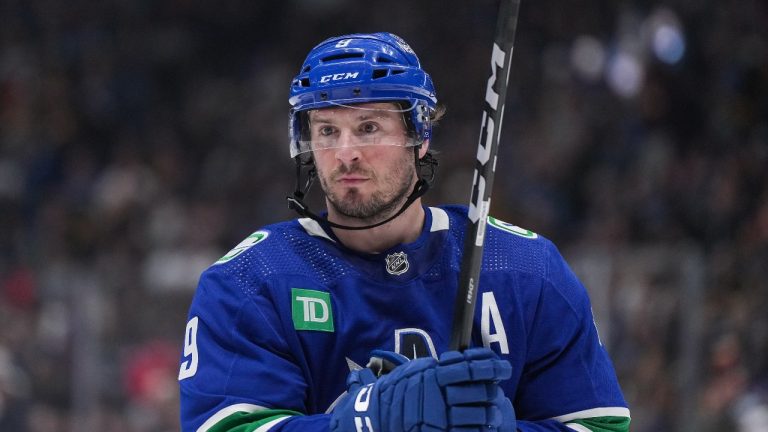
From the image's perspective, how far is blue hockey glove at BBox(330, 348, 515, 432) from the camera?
247 centimetres

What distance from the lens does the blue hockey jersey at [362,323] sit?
2.77m

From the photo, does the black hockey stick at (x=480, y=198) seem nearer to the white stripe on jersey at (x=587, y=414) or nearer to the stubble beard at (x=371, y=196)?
the stubble beard at (x=371, y=196)

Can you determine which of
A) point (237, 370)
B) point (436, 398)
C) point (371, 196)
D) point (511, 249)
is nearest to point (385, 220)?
point (371, 196)

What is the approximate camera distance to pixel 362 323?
2.85 m

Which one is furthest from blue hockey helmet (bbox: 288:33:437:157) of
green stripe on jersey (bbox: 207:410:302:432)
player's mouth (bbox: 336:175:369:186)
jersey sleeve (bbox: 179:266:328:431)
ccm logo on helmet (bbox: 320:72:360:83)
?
green stripe on jersey (bbox: 207:410:302:432)

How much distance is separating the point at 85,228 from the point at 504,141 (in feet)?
8.98

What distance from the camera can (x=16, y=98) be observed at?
10.2 metres

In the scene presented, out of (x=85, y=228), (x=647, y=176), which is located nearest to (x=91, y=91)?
(x=85, y=228)

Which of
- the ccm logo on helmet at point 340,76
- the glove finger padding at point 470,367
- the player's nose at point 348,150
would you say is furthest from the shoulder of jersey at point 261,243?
the glove finger padding at point 470,367

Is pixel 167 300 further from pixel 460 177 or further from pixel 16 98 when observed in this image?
pixel 16 98

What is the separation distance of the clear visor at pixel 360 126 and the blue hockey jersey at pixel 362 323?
22 cm

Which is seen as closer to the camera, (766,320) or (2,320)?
(766,320)

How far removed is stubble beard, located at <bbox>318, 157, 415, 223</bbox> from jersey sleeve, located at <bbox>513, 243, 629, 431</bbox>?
376 millimetres

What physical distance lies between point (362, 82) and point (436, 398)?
73 centimetres
